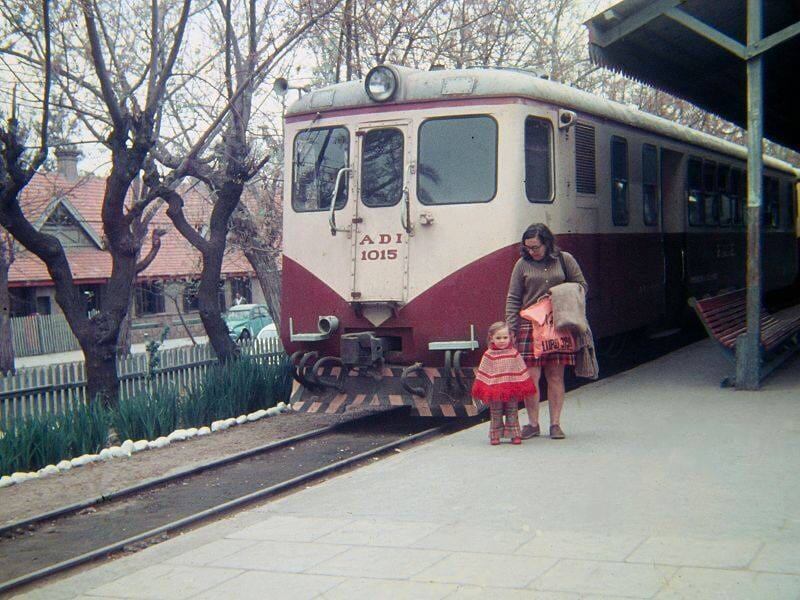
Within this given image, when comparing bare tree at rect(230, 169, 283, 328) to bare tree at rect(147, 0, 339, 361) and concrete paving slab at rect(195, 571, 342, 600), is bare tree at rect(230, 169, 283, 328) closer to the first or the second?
→ bare tree at rect(147, 0, 339, 361)

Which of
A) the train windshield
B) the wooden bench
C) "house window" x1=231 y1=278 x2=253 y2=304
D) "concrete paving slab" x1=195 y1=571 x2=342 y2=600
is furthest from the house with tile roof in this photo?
"concrete paving slab" x1=195 y1=571 x2=342 y2=600

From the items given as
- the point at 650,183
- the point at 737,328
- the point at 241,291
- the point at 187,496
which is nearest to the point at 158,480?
the point at 187,496

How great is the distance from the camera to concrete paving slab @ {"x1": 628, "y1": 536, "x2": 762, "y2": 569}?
516 centimetres

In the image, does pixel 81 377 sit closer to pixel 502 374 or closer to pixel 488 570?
pixel 502 374

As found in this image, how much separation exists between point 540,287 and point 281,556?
12.1 ft

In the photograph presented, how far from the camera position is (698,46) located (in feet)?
41.9

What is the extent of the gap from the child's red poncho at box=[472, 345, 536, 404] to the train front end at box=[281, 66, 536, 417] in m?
1.35

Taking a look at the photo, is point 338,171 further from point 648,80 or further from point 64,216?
point 64,216

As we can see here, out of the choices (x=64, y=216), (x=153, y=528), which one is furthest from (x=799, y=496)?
(x=64, y=216)

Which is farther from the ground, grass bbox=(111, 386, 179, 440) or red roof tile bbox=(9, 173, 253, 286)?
red roof tile bbox=(9, 173, 253, 286)

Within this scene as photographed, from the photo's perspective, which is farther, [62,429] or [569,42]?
[569,42]

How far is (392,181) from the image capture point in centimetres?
1069

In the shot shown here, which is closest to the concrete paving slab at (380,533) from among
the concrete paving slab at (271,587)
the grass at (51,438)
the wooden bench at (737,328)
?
the concrete paving slab at (271,587)

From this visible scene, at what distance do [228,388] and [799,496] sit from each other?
25.9ft
